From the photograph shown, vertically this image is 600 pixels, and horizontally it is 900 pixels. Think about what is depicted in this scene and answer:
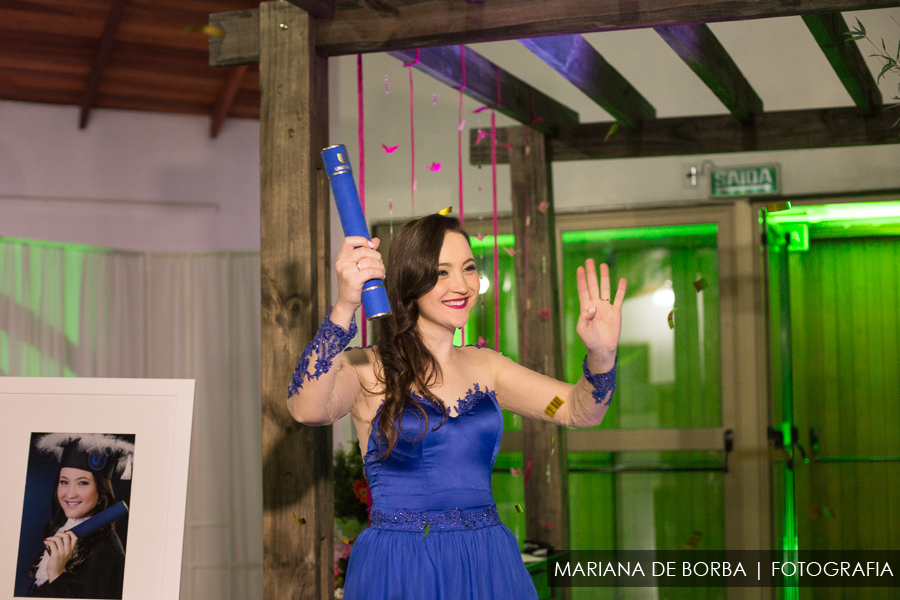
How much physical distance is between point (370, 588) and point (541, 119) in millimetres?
2617

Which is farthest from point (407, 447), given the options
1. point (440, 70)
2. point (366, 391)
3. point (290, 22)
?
point (440, 70)

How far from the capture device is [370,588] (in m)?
1.73

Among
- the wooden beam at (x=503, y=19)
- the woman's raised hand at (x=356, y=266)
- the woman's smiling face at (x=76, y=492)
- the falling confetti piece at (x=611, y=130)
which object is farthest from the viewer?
the falling confetti piece at (x=611, y=130)

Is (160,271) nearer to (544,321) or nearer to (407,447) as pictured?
(544,321)

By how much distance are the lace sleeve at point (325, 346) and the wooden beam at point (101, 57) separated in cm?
467

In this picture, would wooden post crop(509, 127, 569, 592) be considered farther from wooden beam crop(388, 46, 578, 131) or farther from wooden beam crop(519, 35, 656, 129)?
wooden beam crop(519, 35, 656, 129)

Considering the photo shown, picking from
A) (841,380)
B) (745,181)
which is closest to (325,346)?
(745,181)

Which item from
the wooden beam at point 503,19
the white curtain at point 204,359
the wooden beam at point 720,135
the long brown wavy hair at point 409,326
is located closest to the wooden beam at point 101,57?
the white curtain at point 204,359

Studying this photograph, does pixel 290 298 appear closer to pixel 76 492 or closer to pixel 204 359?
pixel 76 492

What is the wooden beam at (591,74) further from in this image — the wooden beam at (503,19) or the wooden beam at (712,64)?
the wooden beam at (503,19)

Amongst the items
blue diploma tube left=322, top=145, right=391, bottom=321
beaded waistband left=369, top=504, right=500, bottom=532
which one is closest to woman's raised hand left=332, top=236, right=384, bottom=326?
blue diploma tube left=322, top=145, right=391, bottom=321

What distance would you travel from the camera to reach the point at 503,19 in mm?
2197

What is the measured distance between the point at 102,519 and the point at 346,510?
7.97 feet

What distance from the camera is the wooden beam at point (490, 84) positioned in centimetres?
318
